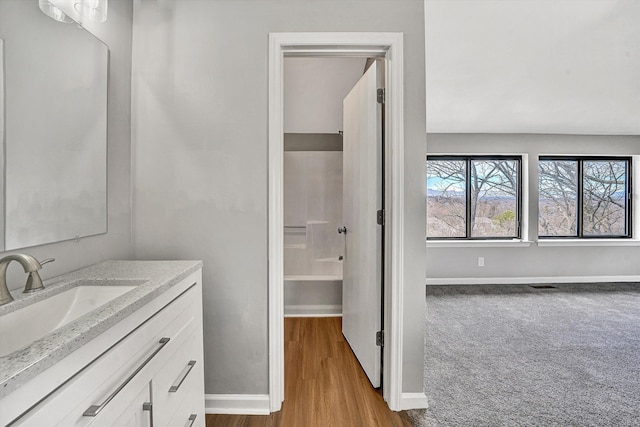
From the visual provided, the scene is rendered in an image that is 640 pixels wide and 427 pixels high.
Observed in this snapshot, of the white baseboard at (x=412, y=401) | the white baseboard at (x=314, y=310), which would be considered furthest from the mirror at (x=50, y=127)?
the white baseboard at (x=314, y=310)

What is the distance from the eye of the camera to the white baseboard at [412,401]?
6.17 feet

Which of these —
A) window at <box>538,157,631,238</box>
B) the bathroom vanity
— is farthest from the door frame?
window at <box>538,157,631,238</box>

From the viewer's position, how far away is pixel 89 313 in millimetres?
898

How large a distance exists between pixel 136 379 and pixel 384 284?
136 centimetres

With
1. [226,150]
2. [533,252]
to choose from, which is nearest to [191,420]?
[226,150]

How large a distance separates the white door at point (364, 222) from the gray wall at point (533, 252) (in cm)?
227

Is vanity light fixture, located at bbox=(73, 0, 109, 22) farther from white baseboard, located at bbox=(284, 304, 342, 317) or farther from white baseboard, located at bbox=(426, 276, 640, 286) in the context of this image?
white baseboard, located at bbox=(426, 276, 640, 286)

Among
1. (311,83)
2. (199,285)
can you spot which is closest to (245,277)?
(199,285)

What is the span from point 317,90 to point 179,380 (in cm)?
271

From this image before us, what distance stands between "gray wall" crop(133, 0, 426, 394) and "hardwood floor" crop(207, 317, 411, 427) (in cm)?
17

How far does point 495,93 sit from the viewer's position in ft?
12.1

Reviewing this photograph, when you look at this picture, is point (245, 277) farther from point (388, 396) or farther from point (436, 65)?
point (436, 65)

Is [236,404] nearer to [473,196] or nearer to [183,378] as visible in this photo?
[183,378]

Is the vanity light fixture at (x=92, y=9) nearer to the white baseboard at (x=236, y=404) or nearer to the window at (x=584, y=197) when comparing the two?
the white baseboard at (x=236, y=404)
